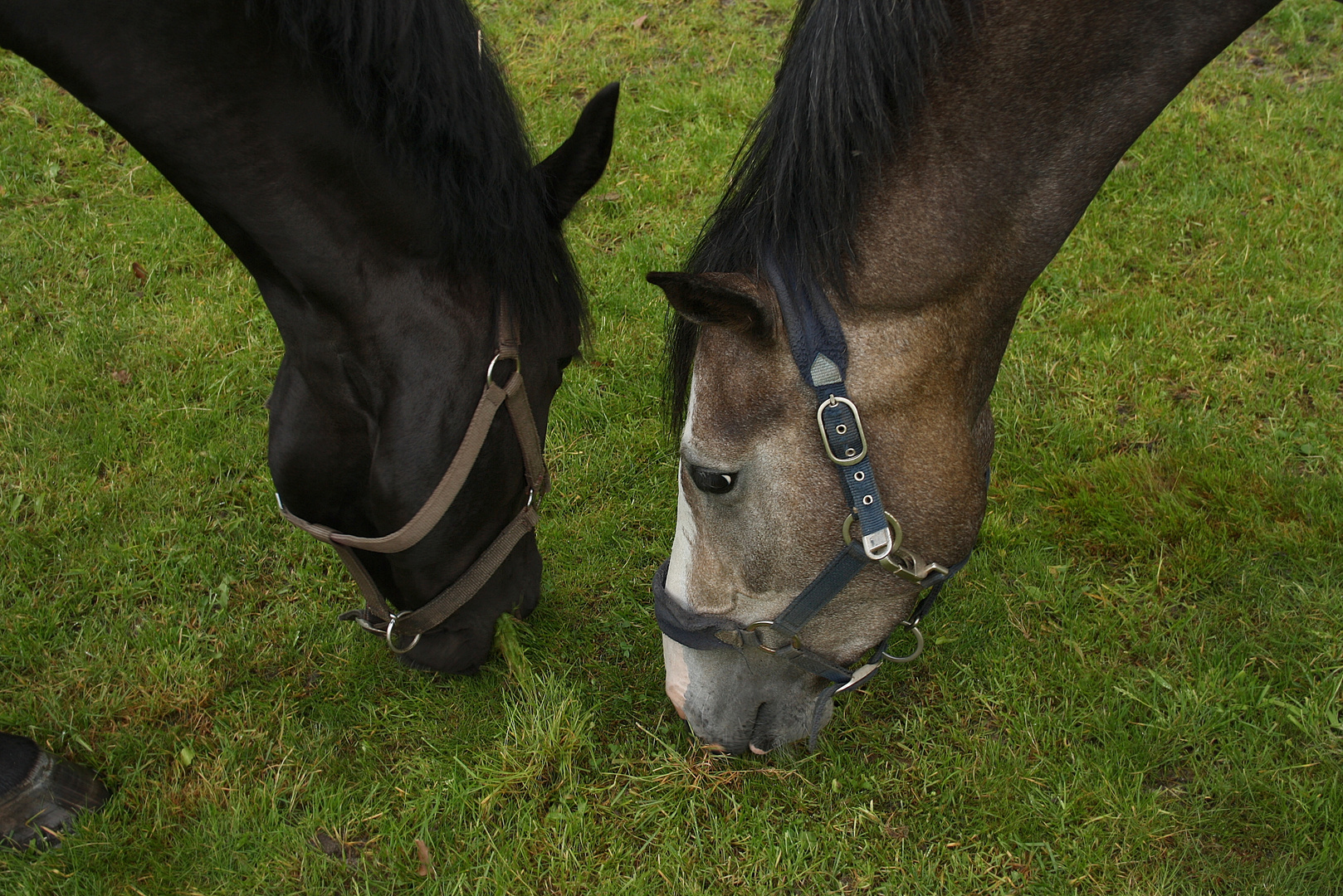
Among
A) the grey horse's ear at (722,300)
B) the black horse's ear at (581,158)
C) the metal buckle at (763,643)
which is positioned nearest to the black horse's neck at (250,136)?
the black horse's ear at (581,158)

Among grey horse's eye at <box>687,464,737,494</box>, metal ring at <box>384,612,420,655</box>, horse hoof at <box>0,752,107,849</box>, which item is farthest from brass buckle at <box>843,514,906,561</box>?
horse hoof at <box>0,752,107,849</box>

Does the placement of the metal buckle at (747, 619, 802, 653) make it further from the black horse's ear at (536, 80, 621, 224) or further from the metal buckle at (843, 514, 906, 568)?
the black horse's ear at (536, 80, 621, 224)

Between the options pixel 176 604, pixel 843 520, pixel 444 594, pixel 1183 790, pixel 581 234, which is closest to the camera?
pixel 843 520

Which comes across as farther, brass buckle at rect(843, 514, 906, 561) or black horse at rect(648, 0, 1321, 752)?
brass buckle at rect(843, 514, 906, 561)

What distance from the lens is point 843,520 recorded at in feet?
6.07

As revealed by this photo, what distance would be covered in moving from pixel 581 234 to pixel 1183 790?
3557mm

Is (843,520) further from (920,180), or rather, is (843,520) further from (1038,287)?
(1038,287)

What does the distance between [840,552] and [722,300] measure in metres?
0.65

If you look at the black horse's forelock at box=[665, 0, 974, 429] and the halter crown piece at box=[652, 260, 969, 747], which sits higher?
the black horse's forelock at box=[665, 0, 974, 429]

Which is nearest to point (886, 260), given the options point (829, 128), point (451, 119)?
point (829, 128)

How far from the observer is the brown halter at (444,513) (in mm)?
1919

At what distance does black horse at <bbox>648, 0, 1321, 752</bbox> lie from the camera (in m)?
1.58

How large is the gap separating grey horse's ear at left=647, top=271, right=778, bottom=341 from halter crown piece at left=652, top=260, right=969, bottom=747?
0.05 m

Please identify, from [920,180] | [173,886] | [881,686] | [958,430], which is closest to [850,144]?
[920,180]
